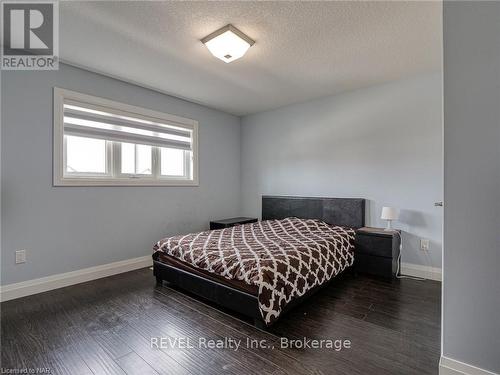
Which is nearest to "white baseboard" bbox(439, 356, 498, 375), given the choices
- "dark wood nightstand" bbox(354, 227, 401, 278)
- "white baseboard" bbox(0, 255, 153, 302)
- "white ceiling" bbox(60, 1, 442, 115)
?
"dark wood nightstand" bbox(354, 227, 401, 278)

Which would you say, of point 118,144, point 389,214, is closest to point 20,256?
point 118,144

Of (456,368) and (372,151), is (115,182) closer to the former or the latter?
(372,151)

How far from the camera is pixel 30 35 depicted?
2414 mm

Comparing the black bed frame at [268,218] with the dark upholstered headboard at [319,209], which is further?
the dark upholstered headboard at [319,209]

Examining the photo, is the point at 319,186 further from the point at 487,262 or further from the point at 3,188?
the point at 3,188

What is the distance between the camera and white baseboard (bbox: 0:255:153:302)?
258 cm

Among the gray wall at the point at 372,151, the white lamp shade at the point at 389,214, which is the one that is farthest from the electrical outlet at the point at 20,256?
the white lamp shade at the point at 389,214

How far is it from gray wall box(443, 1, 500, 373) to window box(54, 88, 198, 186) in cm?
341

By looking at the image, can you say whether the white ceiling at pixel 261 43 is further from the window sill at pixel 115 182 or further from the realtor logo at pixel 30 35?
the window sill at pixel 115 182

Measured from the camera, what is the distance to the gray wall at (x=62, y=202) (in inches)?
102

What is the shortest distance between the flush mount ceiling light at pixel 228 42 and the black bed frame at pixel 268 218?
211cm

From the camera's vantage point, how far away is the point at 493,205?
1.36 meters

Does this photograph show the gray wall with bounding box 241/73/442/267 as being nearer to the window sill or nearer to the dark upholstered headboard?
the dark upholstered headboard

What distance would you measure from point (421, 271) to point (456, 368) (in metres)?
1.99
